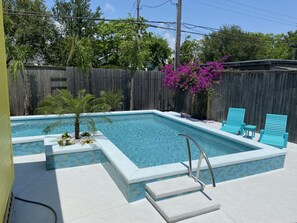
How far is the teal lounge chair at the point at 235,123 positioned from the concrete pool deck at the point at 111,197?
2.49 m

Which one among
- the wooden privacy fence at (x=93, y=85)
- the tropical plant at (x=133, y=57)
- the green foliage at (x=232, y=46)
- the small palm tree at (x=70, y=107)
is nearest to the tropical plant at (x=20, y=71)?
the wooden privacy fence at (x=93, y=85)

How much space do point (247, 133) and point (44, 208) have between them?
20.1 ft

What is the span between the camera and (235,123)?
7461mm

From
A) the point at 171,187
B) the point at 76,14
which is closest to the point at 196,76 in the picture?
the point at 171,187

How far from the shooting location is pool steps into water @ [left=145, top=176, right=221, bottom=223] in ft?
10.3

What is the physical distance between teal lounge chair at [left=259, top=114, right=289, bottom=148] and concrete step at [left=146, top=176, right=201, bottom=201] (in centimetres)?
337

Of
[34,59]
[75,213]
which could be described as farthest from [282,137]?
[34,59]

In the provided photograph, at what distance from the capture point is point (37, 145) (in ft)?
18.1

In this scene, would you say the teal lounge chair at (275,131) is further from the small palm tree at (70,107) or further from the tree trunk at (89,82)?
the tree trunk at (89,82)

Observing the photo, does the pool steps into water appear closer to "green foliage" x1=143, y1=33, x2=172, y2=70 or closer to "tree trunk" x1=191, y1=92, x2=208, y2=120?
"tree trunk" x1=191, y1=92, x2=208, y2=120

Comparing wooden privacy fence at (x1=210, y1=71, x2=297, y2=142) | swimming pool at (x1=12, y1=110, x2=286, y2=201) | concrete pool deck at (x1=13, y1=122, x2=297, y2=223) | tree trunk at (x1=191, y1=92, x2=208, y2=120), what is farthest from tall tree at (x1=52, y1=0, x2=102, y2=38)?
concrete pool deck at (x1=13, y1=122, x2=297, y2=223)

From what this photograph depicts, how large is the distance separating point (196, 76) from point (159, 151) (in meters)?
4.63

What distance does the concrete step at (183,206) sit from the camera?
309 cm

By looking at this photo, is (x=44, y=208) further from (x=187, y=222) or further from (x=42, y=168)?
(x=187, y=222)
